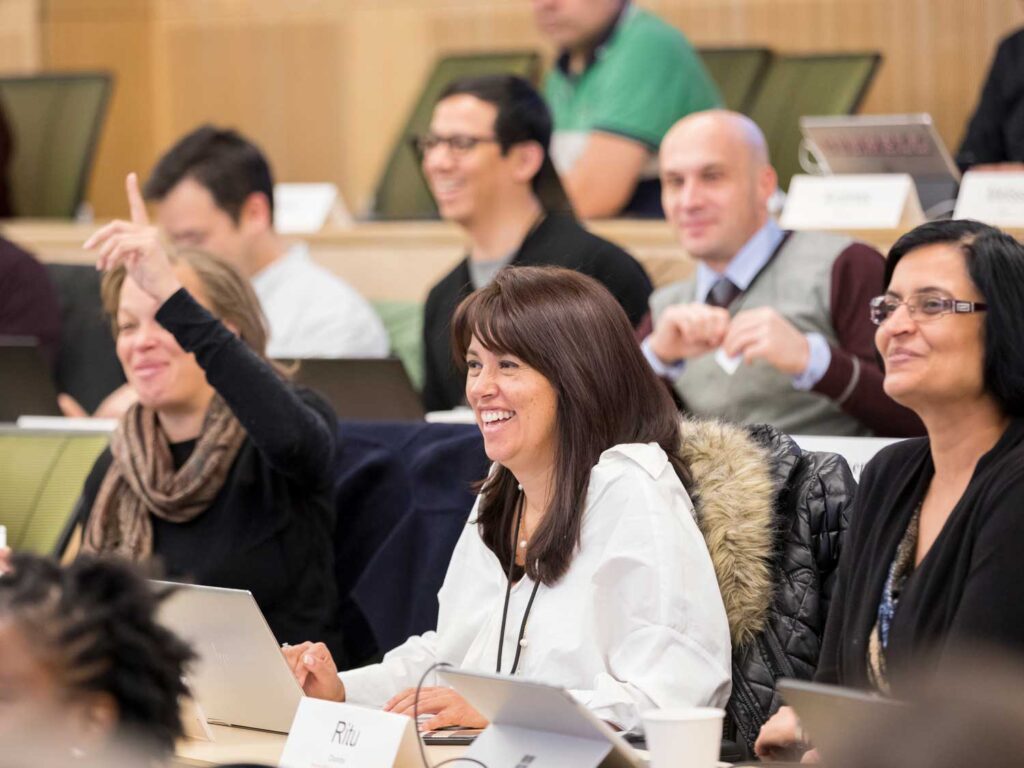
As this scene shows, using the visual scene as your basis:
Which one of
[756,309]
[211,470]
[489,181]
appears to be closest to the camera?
[211,470]

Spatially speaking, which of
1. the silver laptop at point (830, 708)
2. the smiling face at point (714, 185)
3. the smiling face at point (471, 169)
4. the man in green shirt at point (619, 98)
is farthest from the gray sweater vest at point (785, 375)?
the silver laptop at point (830, 708)

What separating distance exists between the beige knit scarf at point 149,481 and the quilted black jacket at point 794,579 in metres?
1.07

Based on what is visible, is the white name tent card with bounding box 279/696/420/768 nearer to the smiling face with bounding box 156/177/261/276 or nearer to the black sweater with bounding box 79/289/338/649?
the black sweater with bounding box 79/289/338/649

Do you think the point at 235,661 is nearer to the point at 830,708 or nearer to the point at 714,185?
the point at 830,708

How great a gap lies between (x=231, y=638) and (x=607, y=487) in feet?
1.75

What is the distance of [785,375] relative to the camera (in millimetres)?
3605

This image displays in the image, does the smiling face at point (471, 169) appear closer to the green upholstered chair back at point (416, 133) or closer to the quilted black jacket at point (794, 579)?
the green upholstered chair back at point (416, 133)

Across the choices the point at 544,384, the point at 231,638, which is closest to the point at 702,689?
the point at 544,384

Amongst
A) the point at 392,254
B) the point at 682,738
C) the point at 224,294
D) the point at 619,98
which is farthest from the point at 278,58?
the point at 682,738

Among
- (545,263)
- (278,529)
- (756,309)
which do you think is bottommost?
(278,529)

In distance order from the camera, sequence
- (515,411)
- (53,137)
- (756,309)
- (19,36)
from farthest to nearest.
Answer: (19,36)
(53,137)
(756,309)
(515,411)

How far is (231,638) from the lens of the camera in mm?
2359

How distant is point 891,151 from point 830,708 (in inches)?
113

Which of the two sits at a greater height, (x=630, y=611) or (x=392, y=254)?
(x=630, y=611)
